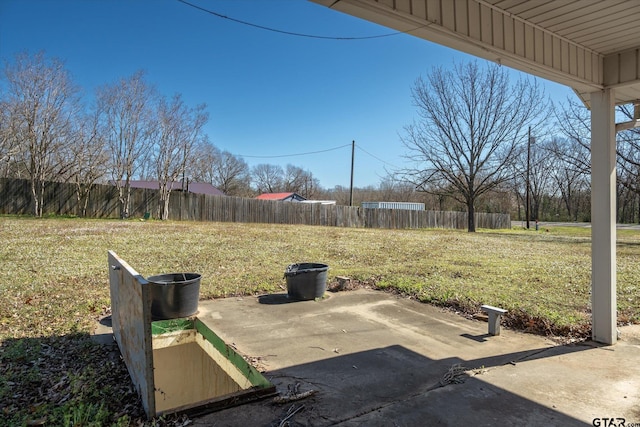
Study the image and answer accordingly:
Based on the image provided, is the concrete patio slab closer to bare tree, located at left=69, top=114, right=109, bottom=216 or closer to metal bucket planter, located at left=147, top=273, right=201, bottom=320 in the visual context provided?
metal bucket planter, located at left=147, top=273, right=201, bottom=320

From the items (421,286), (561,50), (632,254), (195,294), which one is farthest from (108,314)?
(632,254)

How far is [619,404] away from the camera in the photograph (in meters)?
2.44

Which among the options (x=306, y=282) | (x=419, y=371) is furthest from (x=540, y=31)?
(x=306, y=282)

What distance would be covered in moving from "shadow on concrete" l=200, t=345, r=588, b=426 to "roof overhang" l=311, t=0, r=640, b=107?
2.49m

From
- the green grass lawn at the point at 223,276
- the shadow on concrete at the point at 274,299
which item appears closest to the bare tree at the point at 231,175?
the green grass lawn at the point at 223,276

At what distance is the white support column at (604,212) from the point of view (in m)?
3.47

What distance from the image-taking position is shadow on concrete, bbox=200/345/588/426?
231cm

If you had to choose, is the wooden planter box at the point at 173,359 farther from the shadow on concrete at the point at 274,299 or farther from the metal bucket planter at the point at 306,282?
the metal bucket planter at the point at 306,282

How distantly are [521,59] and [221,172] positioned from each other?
48.7m

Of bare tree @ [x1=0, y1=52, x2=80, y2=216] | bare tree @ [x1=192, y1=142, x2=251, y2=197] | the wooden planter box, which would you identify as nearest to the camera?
the wooden planter box

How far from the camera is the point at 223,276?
7.18 meters

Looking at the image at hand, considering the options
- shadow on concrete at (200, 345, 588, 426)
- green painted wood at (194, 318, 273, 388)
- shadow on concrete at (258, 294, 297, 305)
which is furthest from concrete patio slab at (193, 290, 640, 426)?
shadow on concrete at (258, 294, 297, 305)

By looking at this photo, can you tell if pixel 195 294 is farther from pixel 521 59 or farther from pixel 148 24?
pixel 148 24

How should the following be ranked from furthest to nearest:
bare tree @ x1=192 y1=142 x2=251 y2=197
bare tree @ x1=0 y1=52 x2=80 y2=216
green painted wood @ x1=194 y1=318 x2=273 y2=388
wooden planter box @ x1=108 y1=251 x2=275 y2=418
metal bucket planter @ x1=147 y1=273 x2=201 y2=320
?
1. bare tree @ x1=192 y1=142 x2=251 y2=197
2. bare tree @ x1=0 y1=52 x2=80 y2=216
3. metal bucket planter @ x1=147 y1=273 x2=201 y2=320
4. green painted wood @ x1=194 y1=318 x2=273 y2=388
5. wooden planter box @ x1=108 y1=251 x2=275 y2=418
